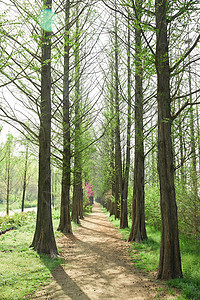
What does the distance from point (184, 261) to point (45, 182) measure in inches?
164

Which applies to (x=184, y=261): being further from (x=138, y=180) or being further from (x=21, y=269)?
(x=138, y=180)

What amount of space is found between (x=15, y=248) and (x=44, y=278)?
243cm

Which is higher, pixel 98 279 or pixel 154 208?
pixel 154 208

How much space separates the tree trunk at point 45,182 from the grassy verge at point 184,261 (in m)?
2.46

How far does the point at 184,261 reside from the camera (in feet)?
17.0

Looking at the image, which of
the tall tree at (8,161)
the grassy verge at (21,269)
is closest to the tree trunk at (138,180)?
the grassy verge at (21,269)

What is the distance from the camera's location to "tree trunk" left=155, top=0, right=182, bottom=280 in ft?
14.5

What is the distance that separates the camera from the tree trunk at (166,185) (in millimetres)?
4434

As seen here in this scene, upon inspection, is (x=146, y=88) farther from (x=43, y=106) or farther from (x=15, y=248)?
(x=15, y=248)

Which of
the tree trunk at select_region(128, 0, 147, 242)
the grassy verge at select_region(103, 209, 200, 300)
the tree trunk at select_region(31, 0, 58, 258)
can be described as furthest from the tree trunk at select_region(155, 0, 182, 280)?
the tree trunk at select_region(31, 0, 58, 258)

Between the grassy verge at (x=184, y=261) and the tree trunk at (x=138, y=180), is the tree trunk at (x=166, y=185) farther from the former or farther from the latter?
the tree trunk at (x=138, y=180)

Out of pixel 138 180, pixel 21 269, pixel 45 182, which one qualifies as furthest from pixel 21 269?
pixel 138 180

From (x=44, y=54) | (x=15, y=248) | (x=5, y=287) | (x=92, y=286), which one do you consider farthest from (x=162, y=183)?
(x=44, y=54)

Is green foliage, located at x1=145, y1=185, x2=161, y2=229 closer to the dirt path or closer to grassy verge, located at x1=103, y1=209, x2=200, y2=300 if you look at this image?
grassy verge, located at x1=103, y1=209, x2=200, y2=300
